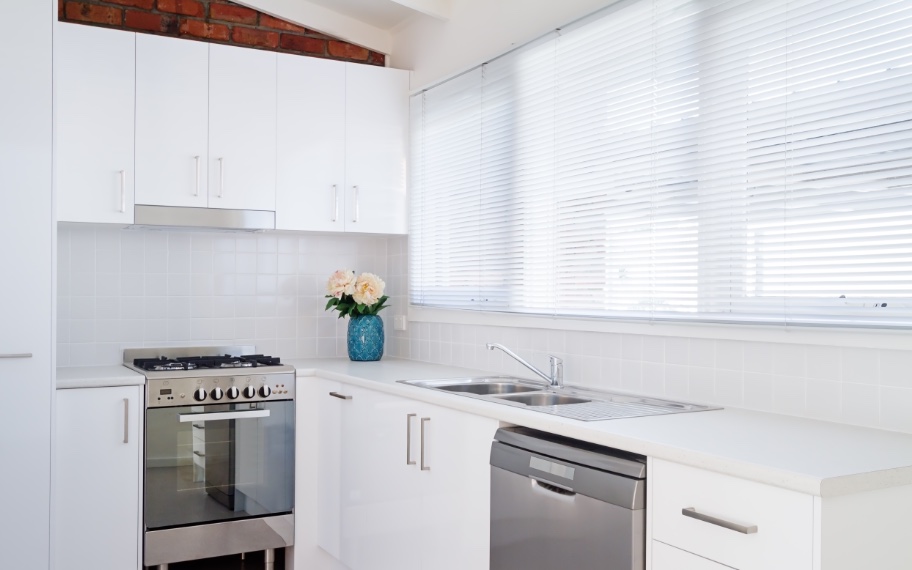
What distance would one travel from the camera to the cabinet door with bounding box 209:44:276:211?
3.72 metres

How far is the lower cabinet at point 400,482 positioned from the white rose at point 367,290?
509 millimetres

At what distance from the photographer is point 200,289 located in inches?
160

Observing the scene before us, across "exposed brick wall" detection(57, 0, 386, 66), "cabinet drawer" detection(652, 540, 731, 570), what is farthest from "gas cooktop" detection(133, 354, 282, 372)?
"cabinet drawer" detection(652, 540, 731, 570)

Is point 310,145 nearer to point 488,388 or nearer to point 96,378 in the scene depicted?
point 96,378

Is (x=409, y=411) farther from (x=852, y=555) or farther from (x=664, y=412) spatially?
(x=852, y=555)

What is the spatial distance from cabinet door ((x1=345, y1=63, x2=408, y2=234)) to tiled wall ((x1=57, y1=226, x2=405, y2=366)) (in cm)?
36

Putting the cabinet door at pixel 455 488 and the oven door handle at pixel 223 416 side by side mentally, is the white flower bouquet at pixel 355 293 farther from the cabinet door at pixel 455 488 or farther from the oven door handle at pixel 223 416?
the cabinet door at pixel 455 488

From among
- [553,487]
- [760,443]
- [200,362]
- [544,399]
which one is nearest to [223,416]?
[200,362]

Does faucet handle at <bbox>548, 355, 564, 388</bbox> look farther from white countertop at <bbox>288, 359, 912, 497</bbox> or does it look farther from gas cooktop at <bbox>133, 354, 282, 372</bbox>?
gas cooktop at <bbox>133, 354, 282, 372</bbox>

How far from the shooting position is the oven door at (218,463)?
3.37 m

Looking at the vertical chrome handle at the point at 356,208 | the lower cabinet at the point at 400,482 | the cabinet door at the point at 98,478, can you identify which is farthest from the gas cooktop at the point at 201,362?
the vertical chrome handle at the point at 356,208

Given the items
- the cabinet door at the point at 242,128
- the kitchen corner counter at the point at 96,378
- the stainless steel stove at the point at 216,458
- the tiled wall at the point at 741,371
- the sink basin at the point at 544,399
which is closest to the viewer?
the tiled wall at the point at 741,371

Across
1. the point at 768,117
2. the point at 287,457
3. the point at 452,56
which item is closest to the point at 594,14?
the point at 768,117

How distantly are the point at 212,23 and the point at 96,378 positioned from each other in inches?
71.4
